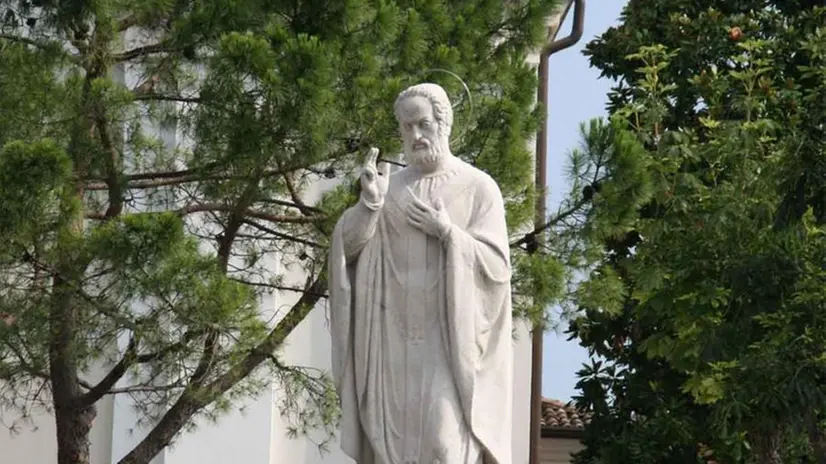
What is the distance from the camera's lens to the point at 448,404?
46.8 ft

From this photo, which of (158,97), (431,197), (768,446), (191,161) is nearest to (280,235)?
(191,161)

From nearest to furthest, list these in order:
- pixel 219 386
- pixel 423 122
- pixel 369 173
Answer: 1. pixel 369 173
2. pixel 423 122
3. pixel 219 386

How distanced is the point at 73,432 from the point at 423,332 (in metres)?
5.56

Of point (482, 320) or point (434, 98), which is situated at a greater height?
point (434, 98)

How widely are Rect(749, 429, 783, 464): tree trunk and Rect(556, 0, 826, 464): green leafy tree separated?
0.01 metres

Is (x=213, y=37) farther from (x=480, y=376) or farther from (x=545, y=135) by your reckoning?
(x=545, y=135)

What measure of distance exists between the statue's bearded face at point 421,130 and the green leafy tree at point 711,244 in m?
4.37

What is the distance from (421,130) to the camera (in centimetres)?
1466

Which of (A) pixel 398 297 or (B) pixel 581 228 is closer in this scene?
(A) pixel 398 297

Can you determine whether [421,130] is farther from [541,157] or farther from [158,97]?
[541,157]

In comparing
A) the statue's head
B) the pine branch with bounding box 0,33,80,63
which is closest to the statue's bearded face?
the statue's head

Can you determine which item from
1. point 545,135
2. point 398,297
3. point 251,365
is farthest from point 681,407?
point 398,297

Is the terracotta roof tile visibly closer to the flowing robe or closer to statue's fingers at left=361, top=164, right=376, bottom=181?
the flowing robe

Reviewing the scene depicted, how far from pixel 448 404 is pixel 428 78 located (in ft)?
15.6
